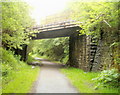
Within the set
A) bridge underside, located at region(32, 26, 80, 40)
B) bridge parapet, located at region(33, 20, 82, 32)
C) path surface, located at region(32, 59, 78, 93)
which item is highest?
bridge parapet, located at region(33, 20, 82, 32)

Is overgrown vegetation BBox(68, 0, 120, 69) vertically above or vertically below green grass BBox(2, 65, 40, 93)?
above

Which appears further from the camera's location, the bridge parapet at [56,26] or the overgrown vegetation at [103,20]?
the bridge parapet at [56,26]

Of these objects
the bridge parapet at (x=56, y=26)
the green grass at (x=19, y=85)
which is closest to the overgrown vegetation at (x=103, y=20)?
the bridge parapet at (x=56, y=26)

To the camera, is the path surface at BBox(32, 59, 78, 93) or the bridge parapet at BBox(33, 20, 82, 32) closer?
the path surface at BBox(32, 59, 78, 93)

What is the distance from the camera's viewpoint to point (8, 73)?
9.41 m

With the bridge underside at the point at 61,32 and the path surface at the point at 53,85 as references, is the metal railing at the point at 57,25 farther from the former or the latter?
the path surface at the point at 53,85

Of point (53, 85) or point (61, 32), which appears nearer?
point (53, 85)

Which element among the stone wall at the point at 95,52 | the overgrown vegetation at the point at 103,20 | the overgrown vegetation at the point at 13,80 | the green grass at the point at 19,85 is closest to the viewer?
the overgrown vegetation at the point at 103,20

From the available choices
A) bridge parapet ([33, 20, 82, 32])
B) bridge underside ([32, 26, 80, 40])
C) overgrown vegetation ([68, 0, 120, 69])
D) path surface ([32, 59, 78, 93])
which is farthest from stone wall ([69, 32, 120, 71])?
path surface ([32, 59, 78, 93])

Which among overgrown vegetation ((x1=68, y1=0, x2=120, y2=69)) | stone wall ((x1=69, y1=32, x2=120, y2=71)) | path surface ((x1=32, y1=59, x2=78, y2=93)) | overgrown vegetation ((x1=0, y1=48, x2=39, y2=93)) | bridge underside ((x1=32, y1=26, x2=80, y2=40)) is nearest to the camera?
overgrown vegetation ((x1=68, y1=0, x2=120, y2=69))

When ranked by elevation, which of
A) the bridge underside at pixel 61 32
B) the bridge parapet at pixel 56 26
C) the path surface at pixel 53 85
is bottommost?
the path surface at pixel 53 85

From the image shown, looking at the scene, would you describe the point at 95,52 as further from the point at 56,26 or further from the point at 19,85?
the point at 19,85

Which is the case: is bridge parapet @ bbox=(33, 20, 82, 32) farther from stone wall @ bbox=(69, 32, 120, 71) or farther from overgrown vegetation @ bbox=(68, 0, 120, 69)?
overgrown vegetation @ bbox=(68, 0, 120, 69)

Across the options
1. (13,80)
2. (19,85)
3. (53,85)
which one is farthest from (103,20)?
(13,80)
